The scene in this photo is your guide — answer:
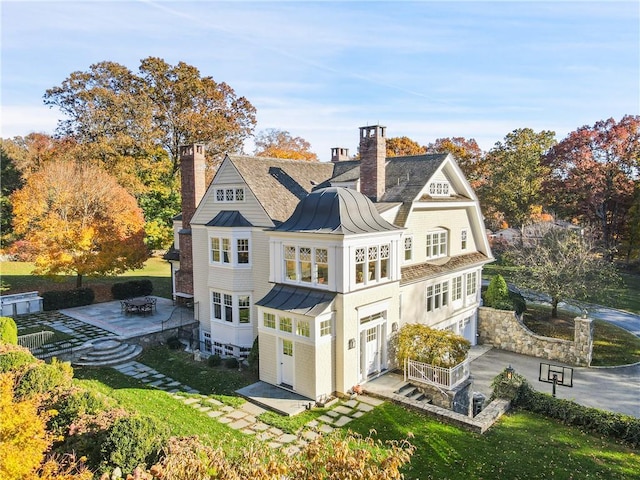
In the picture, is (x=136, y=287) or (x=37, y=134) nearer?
(x=136, y=287)

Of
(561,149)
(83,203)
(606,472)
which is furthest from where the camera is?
(561,149)

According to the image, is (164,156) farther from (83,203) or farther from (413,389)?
(413,389)

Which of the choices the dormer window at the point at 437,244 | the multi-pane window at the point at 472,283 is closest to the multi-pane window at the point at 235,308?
the dormer window at the point at 437,244

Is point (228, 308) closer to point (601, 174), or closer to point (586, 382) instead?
point (586, 382)

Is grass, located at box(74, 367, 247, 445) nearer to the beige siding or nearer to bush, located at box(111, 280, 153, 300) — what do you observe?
the beige siding

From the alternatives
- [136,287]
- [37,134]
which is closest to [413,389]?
[136,287]

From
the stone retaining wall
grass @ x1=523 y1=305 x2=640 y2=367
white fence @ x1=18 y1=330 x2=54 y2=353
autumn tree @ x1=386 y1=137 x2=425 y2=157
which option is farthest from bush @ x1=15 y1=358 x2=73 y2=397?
autumn tree @ x1=386 y1=137 x2=425 y2=157

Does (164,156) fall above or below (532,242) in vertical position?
above

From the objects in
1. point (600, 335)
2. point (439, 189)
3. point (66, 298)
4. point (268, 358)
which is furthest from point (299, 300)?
point (600, 335)
